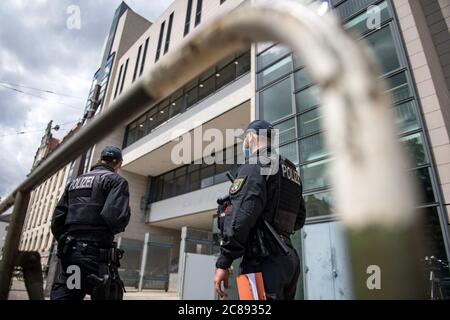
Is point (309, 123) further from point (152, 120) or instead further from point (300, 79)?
point (152, 120)

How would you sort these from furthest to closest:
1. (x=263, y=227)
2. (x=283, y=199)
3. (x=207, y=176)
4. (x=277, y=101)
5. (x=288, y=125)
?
(x=207, y=176)
(x=277, y=101)
(x=288, y=125)
(x=283, y=199)
(x=263, y=227)

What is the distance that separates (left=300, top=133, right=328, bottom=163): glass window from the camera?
632cm

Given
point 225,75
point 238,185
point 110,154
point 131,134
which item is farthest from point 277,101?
point 131,134

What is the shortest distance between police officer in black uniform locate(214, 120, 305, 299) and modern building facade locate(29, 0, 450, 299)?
0.41 metres

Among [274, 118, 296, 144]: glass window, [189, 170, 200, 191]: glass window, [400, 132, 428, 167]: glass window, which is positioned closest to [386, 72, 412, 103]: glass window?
[400, 132, 428, 167]: glass window

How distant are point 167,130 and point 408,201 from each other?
42.3ft

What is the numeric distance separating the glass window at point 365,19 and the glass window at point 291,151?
2787 millimetres

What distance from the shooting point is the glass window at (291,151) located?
6805mm

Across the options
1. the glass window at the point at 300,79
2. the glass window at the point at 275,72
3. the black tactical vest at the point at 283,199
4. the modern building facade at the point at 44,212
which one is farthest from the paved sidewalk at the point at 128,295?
the modern building facade at the point at 44,212

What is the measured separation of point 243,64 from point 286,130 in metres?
4.59

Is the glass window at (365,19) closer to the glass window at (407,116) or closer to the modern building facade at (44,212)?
the glass window at (407,116)

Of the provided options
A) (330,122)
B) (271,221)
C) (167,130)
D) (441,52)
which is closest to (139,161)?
(167,130)

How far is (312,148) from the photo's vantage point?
649 centimetres

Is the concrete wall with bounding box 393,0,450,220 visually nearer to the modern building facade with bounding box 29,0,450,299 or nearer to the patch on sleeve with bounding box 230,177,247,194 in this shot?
the modern building facade with bounding box 29,0,450,299
